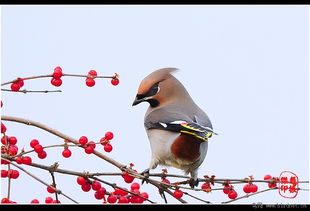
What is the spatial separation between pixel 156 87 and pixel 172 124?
359 millimetres

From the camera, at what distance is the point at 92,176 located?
2.26 meters

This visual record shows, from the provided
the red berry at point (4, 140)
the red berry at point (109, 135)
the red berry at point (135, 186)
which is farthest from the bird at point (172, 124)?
the red berry at point (4, 140)

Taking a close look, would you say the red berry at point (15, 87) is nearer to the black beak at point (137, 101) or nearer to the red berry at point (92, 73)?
the red berry at point (92, 73)

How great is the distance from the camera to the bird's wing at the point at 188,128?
3000 millimetres

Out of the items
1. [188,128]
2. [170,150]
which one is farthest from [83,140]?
[170,150]

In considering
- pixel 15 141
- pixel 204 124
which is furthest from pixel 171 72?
pixel 15 141

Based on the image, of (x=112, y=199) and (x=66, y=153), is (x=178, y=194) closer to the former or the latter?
(x=112, y=199)

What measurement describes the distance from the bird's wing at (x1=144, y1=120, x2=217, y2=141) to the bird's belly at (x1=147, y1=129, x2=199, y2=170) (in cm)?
4

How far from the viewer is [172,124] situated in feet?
10.7

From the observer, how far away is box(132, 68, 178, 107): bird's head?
335 centimetres

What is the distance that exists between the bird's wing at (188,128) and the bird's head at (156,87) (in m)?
0.21
